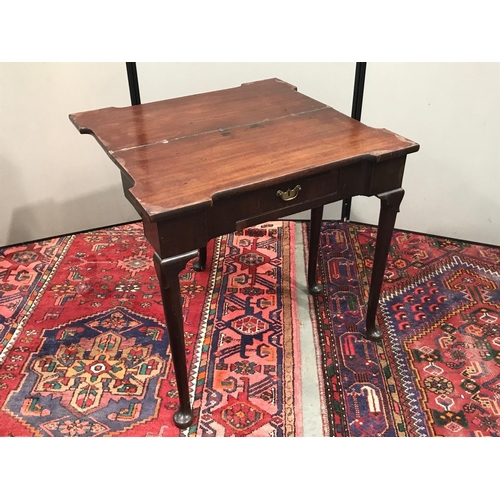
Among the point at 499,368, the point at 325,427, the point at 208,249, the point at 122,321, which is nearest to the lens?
the point at 325,427

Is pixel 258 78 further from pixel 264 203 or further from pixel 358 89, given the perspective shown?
pixel 264 203

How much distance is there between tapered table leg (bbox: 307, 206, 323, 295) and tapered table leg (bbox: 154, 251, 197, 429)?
88cm

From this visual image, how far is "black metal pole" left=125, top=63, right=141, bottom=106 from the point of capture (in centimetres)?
261

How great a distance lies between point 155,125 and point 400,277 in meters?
1.41

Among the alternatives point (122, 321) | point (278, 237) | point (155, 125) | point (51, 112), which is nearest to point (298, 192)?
point (155, 125)

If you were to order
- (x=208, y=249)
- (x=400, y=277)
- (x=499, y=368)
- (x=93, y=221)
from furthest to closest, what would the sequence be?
(x=93, y=221) < (x=208, y=249) < (x=400, y=277) < (x=499, y=368)

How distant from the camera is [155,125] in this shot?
190cm

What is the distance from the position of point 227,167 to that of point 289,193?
0.21m

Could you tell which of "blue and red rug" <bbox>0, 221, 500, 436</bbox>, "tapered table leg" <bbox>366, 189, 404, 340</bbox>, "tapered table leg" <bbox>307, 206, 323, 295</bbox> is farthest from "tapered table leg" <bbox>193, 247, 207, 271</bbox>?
"tapered table leg" <bbox>366, 189, 404, 340</bbox>

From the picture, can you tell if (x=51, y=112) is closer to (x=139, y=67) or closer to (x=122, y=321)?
(x=139, y=67)

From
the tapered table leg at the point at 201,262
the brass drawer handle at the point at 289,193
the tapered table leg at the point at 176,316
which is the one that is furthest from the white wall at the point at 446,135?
the tapered table leg at the point at 176,316

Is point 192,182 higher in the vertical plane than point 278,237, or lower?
higher

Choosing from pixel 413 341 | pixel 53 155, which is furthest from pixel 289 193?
pixel 53 155

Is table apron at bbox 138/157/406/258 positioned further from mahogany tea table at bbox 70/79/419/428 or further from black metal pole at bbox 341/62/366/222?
black metal pole at bbox 341/62/366/222
